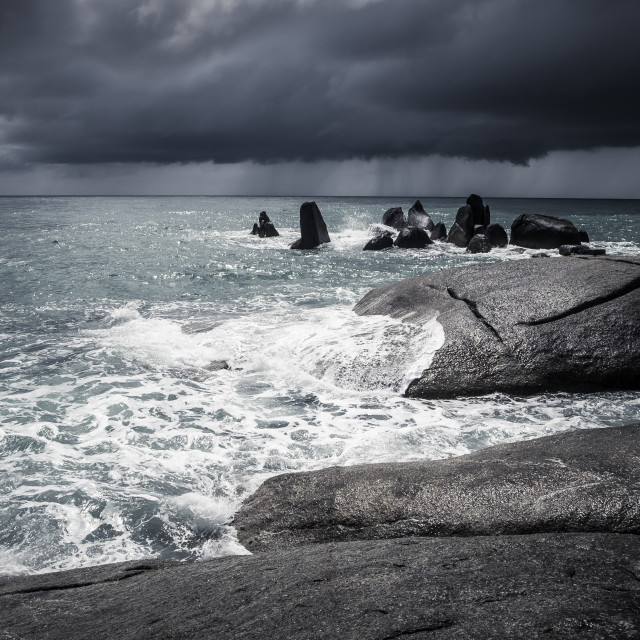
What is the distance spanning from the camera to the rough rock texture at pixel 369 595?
1.86 m

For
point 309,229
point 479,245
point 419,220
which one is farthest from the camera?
point 419,220

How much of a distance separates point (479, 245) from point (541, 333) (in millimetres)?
21972

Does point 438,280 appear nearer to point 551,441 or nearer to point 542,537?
point 551,441

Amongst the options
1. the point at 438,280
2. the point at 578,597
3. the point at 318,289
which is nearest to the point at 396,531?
the point at 578,597

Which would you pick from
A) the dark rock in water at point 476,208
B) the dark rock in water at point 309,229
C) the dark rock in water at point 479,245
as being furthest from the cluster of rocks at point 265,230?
the dark rock in water at point 479,245

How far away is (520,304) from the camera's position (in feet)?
26.1

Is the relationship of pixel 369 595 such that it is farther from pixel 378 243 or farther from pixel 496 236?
pixel 496 236

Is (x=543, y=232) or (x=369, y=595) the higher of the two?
(x=543, y=232)

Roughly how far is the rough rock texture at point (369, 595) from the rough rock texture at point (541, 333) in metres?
4.35

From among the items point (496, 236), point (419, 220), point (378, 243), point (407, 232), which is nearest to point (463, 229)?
point (496, 236)

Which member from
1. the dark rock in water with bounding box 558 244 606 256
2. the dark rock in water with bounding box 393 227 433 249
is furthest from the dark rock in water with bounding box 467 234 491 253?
the dark rock in water with bounding box 558 244 606 256

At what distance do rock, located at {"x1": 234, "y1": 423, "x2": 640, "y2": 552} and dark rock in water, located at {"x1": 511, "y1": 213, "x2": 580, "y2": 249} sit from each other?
26222mm

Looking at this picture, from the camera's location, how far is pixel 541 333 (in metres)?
7.31

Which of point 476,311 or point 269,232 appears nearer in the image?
point 476,311
